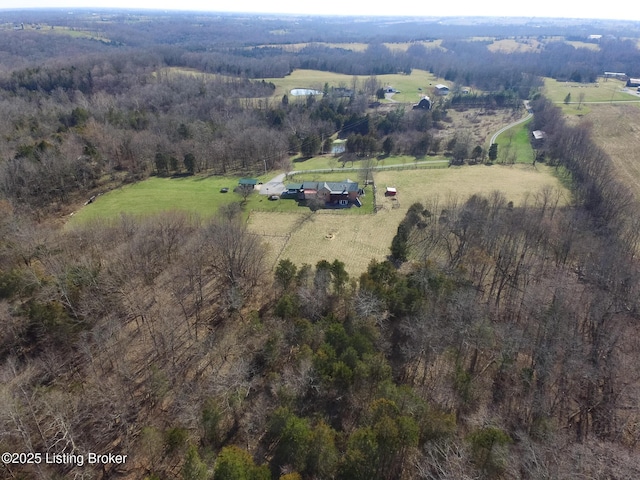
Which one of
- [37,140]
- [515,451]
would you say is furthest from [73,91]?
[515,451]

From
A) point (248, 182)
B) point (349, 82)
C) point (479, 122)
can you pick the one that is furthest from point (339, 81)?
point (248, 182)

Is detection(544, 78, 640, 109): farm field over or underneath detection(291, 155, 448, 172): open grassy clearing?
over

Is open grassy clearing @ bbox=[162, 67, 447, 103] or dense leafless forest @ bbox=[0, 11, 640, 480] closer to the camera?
dense leafless forest @ bbox=[0, 11, 640, 480]

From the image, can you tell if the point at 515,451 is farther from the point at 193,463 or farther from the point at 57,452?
the point at 57,452

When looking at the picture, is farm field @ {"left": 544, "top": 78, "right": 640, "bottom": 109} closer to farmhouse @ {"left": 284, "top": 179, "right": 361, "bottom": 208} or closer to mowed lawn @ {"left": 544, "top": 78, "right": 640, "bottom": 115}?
mowed lawn @ {"left": 544, "top": 78, "right": 640, "bottom": 115}

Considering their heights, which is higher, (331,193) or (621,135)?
(621,135)

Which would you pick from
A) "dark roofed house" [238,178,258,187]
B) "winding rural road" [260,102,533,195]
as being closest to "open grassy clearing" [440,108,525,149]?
"winding rural road" [260,102,533,195]

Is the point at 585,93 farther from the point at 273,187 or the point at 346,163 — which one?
the point at 273,187
